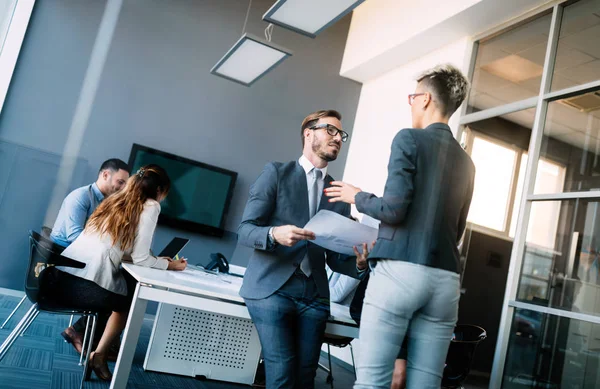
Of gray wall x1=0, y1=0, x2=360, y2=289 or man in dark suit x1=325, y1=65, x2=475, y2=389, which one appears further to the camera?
gray wall x1=0, y1=0, x2=360, y2=289

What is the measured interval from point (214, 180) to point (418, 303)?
228 cm

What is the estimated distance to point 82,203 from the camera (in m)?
1.90

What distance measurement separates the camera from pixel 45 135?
5.62 ft

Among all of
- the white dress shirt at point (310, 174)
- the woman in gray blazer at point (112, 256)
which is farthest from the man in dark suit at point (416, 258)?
the woman in gray blazer at point (112, 256)

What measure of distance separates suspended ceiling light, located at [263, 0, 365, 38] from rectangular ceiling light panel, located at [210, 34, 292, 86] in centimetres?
38

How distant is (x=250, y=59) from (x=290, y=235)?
213 centimetres

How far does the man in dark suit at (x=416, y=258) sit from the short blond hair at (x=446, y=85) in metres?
0.08

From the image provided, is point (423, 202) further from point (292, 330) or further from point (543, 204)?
point (543, 204)

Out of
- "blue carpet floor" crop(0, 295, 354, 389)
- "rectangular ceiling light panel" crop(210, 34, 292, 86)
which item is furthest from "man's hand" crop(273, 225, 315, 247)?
"rectangular ceiling light panel" crop(210, 34, 292, 86)

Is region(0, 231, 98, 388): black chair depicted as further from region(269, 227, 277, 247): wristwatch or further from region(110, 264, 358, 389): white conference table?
region(269, 227, 277, 247): wristwatch

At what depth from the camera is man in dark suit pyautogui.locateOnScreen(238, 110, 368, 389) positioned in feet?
5.97

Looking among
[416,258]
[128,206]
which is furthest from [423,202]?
[128,206]

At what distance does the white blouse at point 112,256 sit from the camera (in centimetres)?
243

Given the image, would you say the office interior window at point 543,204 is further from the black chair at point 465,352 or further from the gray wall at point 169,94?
the gray wall at point 169,94
